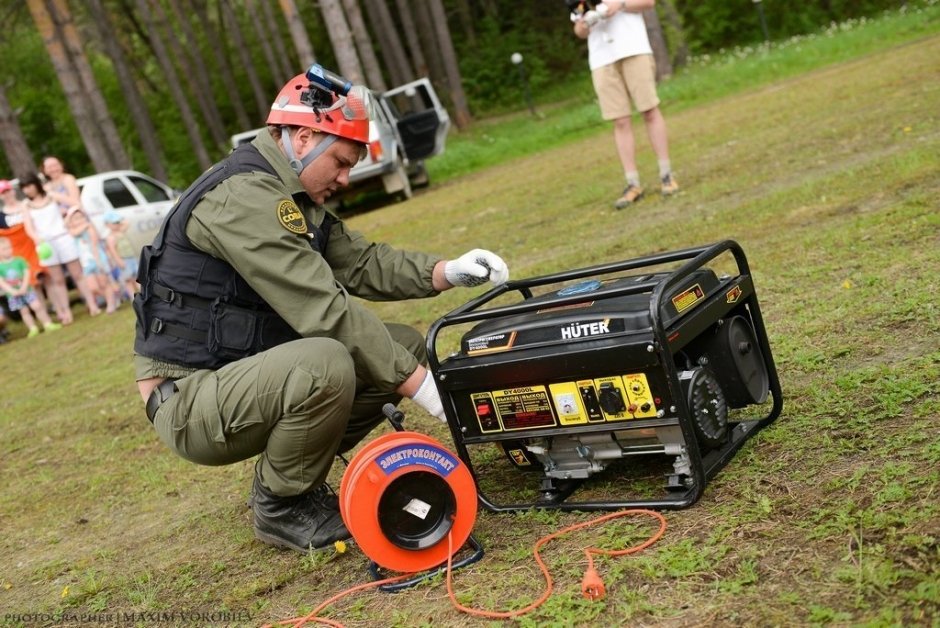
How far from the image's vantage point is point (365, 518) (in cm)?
308

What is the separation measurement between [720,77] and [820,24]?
44.5 feet

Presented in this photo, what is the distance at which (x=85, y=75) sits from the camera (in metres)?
23.5

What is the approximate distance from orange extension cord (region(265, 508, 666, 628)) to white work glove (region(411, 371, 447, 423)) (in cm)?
A: 47

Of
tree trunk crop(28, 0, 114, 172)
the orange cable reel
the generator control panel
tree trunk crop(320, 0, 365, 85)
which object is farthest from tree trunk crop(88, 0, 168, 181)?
the orange cable reel

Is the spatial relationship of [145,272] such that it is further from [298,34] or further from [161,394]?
[298,34]

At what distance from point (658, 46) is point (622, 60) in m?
14.8

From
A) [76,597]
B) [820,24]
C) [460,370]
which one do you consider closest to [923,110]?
[460,370]

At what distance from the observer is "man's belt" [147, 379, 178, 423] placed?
348 centimetres

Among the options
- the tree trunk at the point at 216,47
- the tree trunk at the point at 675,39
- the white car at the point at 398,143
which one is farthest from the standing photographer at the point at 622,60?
the tree trunk at the point at 216,47

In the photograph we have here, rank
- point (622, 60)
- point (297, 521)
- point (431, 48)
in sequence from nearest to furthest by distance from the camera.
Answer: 1. point (297, 521)
2. point (622, 60)
3. point (431, 48)

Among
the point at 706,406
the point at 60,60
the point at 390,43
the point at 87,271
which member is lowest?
the point at 706,406

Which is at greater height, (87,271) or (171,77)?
(171,77)

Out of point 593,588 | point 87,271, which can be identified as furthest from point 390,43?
point 593,588

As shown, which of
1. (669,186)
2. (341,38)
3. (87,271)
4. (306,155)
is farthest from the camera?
(341,38)
